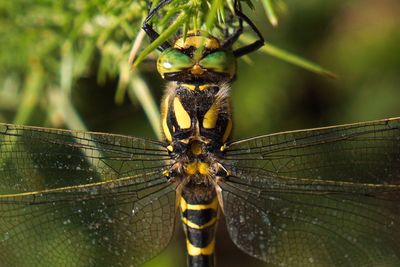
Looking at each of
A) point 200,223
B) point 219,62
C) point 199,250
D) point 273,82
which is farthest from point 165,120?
point 273,82

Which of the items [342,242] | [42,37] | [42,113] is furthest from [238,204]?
[42,113]

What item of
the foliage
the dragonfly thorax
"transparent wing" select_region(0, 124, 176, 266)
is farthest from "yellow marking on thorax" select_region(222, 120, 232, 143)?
the foliage

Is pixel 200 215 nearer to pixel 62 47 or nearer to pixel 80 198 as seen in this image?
pixel 80 198

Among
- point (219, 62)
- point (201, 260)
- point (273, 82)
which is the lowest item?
point (201, 260)

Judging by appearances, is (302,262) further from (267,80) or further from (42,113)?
(42,113)

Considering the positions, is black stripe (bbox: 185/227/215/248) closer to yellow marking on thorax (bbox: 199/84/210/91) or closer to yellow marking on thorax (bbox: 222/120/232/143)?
yellow marking on thorax (bbox: 222/120/232/143)

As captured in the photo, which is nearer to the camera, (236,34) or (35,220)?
(236,34)
